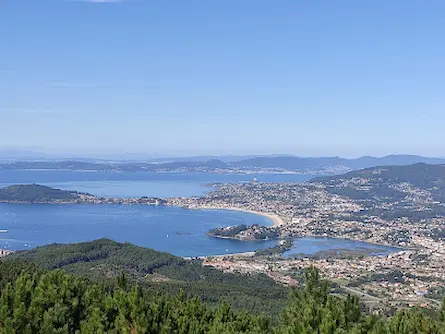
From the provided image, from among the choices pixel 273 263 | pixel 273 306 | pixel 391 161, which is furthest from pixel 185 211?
pixel 391 161

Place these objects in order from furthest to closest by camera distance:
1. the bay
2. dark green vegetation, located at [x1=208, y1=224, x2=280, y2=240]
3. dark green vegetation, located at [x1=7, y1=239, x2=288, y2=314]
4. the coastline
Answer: the coastline, dark green vegetation, located at [x1=208, y1=224, x2=280, y2=240], the bay, dark green vegetation, located at [x1=7, y1=239, x2=288, y2=314]

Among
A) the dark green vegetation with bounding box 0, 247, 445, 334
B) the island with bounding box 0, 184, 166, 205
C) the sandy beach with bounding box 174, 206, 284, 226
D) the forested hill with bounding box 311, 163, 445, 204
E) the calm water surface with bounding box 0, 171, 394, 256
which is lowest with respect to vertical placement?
the calm water surface with bounding box 0, 171, 394, 256

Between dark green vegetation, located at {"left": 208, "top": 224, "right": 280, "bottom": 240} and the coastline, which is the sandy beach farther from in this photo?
dark green vegetation, located at {"left": 208, "top": 224, "right": 280, "bottom": 240}

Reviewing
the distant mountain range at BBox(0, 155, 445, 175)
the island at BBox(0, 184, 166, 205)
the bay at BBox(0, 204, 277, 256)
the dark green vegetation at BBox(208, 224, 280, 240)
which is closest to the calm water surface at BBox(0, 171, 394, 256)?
the bay at BBox(0, 204, 277, 256)

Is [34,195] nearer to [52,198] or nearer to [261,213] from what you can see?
[52,198]

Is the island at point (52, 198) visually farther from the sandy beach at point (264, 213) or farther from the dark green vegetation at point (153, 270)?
the dark green vegetation at point (153, 270)

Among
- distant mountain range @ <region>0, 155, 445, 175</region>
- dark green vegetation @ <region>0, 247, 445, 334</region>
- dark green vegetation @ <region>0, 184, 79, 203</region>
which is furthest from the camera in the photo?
distant mountain range @ <region>0, 155, 445, 175</region>

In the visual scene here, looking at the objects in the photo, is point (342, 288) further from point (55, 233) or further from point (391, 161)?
point (391, 161)
